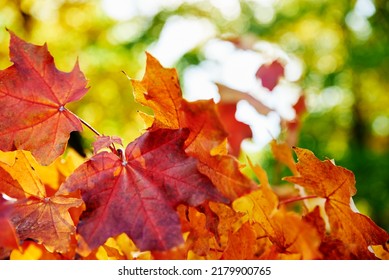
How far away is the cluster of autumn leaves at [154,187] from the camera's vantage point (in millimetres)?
303

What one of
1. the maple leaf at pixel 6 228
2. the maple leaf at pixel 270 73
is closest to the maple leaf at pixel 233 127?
the maple leaf at pixel 270 73

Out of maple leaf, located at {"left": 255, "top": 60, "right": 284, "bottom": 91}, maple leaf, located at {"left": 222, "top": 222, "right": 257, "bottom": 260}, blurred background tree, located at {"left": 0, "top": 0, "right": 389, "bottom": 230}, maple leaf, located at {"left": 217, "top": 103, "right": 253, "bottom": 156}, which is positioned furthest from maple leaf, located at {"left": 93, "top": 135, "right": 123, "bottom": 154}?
blurred background tree, located at {"left": 0, "top": 0, "right": 389, "bottom": 230}

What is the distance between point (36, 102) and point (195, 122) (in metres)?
0.13

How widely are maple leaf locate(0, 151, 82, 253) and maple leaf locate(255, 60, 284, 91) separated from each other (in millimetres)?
989

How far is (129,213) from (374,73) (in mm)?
5303

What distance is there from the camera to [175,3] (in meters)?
4.46

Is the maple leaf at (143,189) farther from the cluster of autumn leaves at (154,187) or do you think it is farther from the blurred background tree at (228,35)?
the blurred background tree at (228,35)

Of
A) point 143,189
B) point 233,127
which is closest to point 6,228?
point 143,189

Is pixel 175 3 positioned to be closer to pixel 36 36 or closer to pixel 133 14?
pixel 133 14

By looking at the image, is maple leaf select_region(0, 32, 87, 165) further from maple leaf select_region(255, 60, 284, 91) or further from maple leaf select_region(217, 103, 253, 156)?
maple leaf select_region(255, 60, 284, 91)

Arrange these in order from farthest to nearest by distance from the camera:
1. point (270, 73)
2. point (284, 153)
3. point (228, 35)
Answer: point (228, 35)
point (270, 73)
point (284, 153)

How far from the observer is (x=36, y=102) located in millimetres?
368

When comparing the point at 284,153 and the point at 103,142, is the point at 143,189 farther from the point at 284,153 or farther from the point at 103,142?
the point at 284,153
